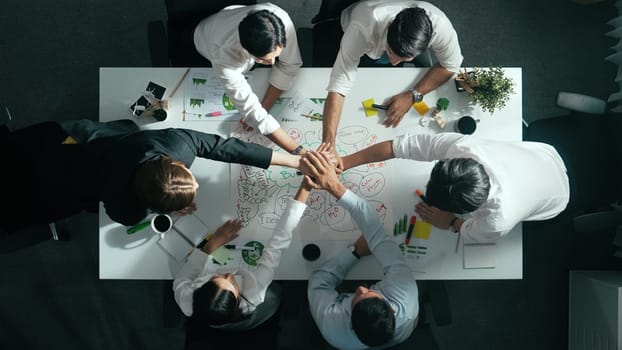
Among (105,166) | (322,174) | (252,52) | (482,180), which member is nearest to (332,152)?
(322,174)

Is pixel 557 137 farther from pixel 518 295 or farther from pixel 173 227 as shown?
pixel 173 227

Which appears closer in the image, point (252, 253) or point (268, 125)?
point (268, 125)

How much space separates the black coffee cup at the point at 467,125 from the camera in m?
2.20

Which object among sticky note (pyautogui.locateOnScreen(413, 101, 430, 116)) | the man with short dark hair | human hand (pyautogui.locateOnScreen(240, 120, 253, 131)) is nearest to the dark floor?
the man with short dark hair

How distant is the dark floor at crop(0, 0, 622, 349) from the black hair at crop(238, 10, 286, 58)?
114cm

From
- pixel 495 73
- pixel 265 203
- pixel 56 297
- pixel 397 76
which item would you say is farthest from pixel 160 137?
pixel 56 297

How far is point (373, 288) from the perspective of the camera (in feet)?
7.27

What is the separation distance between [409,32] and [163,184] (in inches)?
47.7

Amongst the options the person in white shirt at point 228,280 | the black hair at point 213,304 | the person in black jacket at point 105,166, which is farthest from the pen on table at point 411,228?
the black hair at point 213,304

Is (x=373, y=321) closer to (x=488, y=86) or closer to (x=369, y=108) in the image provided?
(x=369, y=108)

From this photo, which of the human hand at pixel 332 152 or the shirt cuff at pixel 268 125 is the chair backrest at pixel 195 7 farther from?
the human hand at pixel 332 152

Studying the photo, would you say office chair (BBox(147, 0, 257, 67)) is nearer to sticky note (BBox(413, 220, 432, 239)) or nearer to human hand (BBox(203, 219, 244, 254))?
human hand (BBox(203, 219, 244, 254))

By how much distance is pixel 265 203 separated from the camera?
2.25 meters

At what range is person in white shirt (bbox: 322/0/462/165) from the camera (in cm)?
197
